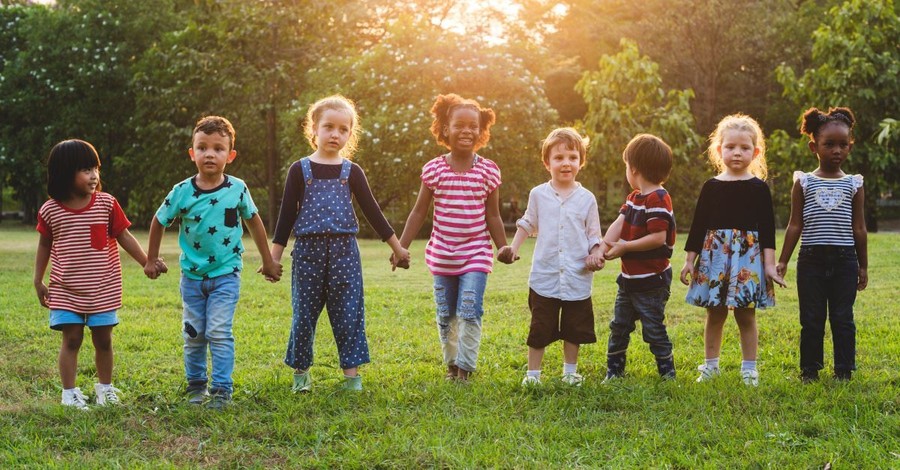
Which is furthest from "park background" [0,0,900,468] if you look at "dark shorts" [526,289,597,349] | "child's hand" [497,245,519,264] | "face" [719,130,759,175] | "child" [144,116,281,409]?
"face" [719,130,759,175]

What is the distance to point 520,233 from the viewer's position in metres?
5.38

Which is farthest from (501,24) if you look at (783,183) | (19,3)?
(19,3)

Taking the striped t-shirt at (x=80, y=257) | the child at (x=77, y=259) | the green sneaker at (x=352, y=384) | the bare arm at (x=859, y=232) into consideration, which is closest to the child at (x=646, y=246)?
the bare arm at (x=859, y=232)

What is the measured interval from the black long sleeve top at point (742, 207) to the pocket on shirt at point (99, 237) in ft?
11.0

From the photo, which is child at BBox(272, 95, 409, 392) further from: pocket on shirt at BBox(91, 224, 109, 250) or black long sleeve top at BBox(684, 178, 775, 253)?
black long sleeve top at BBox(684, 178, 775, 253)

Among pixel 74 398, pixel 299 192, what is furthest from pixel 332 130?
pixel 74 398

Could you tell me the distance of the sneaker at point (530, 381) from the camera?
191 inches

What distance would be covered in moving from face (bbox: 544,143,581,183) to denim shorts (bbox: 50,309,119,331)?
2.69 m

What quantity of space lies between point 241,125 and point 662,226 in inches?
896

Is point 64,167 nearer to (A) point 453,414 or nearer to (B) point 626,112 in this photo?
(A) point 453,414

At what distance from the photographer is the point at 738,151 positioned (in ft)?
16.7

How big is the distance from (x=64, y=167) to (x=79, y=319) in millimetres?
831

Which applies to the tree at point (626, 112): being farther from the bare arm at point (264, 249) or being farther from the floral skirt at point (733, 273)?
the bare arm at point (264, 249)

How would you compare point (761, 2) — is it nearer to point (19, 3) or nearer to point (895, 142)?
point (895, 142)
